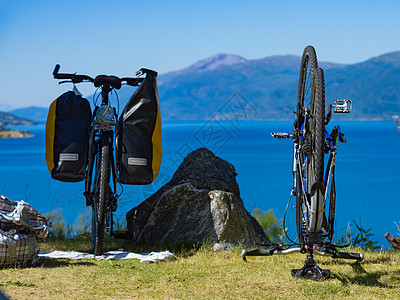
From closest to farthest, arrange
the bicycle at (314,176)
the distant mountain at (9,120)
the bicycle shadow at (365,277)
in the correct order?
the bicycle at (314,176)
the bicycle shadow at (365,277)
the distant mountain at (9,120)

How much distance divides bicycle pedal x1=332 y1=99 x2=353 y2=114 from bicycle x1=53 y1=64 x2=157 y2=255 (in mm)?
2112

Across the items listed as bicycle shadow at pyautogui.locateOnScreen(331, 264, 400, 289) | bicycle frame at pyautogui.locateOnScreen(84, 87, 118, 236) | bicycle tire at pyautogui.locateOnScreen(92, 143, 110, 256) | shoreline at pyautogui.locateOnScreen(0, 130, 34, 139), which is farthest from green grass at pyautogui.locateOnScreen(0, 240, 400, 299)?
shoreline at pyautogui.locateOnScreen(0, 130, 34, 139)

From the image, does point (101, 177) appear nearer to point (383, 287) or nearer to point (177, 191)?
point (177, 191)

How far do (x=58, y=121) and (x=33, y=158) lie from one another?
5278cm

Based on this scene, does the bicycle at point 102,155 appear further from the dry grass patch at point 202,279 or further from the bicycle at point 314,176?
the bicycle at point 314,176

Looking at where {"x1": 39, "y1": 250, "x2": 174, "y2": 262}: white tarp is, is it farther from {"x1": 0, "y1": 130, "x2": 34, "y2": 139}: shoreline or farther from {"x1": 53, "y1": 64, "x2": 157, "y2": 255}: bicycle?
{"x1": 0, "y1": 130, "x2": 34, "y2": 139}: shoreline

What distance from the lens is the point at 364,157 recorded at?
196 ft

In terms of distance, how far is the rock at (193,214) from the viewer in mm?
6020

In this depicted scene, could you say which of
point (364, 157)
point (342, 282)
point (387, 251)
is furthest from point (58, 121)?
point (364, 157)

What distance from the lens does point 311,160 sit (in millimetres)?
4570

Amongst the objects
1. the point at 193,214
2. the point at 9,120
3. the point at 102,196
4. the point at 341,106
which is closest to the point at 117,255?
the point at 102,196

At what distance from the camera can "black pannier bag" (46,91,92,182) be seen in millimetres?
5602

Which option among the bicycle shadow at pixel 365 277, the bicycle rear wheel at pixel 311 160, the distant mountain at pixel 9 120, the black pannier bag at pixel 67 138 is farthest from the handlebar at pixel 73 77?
the distant mountain at pixel 9 120

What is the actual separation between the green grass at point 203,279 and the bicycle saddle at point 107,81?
190 cm
